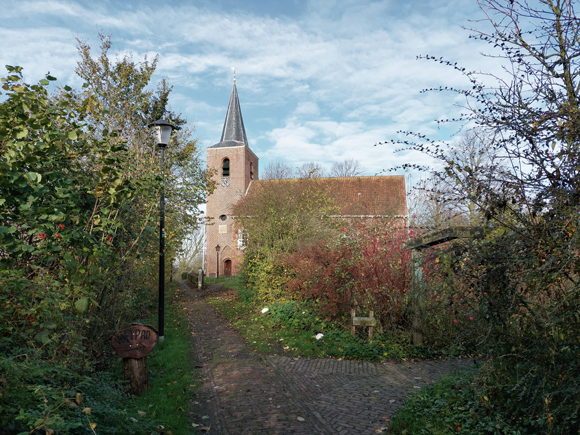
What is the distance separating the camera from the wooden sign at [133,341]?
5559 mm

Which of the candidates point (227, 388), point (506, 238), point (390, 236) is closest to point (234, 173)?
point (390, 236)

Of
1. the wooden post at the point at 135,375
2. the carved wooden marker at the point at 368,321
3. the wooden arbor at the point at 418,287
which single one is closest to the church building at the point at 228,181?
the carved wooden marker at the point at 368,321

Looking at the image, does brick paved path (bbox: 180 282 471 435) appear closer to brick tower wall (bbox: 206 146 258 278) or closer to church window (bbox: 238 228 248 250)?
church window (bbox: 238 228 248 250)

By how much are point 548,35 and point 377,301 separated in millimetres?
6553

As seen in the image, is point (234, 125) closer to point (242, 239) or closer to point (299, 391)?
point (242, 239)

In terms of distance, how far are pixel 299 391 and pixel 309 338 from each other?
2.98m

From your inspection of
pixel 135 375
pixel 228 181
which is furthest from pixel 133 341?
pixel 228 181

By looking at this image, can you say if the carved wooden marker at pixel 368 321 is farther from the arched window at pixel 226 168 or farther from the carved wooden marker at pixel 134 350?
the arched window at pixel 226 168

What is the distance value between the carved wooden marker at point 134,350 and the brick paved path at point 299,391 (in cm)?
89

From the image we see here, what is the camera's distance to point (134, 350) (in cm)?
559

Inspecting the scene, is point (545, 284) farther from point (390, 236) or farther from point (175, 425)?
point (390, 236)

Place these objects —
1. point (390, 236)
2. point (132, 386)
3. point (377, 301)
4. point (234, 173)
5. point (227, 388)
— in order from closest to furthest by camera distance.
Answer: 1. point (132, 386)
2. point (227, 388)
3. point (377, 301)
4. point (390, 236)
5. point (234, 173)

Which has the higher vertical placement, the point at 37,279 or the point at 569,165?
the point at 569,165

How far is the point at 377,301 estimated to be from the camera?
29.3 ft
